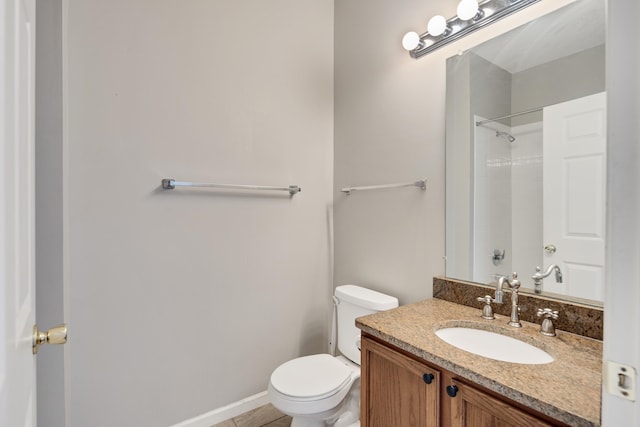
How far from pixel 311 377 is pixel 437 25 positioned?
5.80ft

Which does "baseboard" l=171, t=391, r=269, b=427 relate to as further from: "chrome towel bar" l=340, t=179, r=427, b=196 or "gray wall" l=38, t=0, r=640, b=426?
"chrome towel bar" l=340, t=179, r=427, b=196

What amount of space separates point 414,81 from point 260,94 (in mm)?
908

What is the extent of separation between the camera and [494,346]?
1.11m

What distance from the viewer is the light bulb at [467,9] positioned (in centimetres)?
126

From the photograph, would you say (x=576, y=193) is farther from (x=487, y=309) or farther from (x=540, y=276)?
(x=487, y=309)

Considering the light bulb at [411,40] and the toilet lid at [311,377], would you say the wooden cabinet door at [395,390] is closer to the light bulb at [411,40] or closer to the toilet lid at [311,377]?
the toilet lid at [311,377]

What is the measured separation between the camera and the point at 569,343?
0.98m

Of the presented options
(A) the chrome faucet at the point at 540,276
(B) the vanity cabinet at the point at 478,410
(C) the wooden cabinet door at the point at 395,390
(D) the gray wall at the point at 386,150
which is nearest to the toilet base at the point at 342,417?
(C) the wooden cabinet door at the point at 395,390

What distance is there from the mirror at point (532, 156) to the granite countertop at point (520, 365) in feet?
0.69

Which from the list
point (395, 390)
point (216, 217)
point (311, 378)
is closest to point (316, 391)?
point (311, 378)

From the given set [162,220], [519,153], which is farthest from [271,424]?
[519,153]

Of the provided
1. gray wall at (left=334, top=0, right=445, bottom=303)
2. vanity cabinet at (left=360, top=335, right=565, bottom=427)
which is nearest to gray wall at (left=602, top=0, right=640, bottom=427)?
vanity cabinet at (left=360, top=335, right=565, bottom=427)

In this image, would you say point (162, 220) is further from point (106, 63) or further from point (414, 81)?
point (414, 81)

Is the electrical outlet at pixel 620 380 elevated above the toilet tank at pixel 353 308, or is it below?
above
